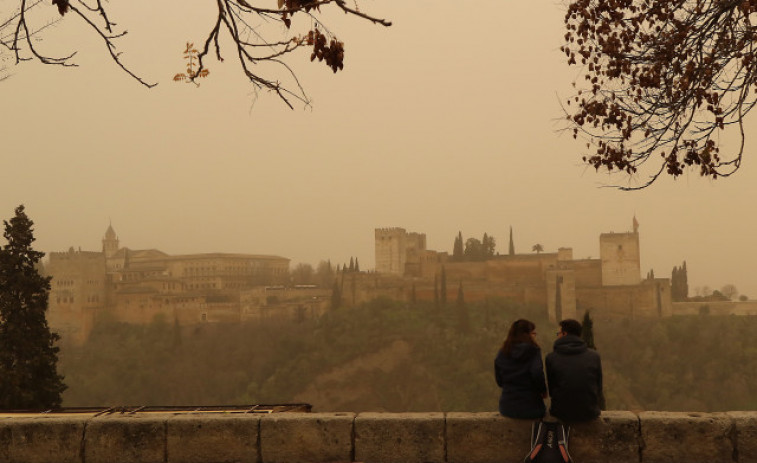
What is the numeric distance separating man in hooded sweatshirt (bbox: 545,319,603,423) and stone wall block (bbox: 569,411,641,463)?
178mm

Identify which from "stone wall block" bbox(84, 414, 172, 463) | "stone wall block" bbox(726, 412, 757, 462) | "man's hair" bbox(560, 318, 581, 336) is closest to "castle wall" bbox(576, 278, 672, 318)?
"stone wall block" bbox(726, 412, 757, 462)

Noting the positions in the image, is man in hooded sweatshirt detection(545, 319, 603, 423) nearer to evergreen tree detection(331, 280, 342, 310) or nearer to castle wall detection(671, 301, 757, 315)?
castle wall detection(671, 301, 757, 315)

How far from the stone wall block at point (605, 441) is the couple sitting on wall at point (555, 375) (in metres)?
0.18

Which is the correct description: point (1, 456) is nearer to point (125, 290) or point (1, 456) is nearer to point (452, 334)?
point (452, 334)

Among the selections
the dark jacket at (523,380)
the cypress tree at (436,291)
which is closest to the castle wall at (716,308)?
the cypress tree at (436,291)

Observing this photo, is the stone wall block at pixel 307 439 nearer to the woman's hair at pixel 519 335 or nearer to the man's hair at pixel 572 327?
the woman's hair at pixel 519 335

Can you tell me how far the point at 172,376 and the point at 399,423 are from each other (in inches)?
2536

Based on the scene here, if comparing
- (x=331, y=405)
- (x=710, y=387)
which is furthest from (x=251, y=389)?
(x=710, y=387)

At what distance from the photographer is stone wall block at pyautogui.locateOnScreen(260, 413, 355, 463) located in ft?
17.3

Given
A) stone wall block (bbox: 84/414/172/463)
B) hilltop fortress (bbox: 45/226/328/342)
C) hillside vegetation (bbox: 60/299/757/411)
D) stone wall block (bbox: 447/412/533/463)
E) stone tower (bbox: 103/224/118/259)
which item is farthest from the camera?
stone tower (bbox: 103/224/118/259)

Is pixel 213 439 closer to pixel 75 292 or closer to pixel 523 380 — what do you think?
pixel 523 380

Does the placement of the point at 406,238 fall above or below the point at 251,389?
above

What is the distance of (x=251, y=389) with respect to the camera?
6288 centimetres

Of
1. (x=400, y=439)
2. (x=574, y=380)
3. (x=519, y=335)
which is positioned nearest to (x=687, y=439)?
(x=574, y=380)
